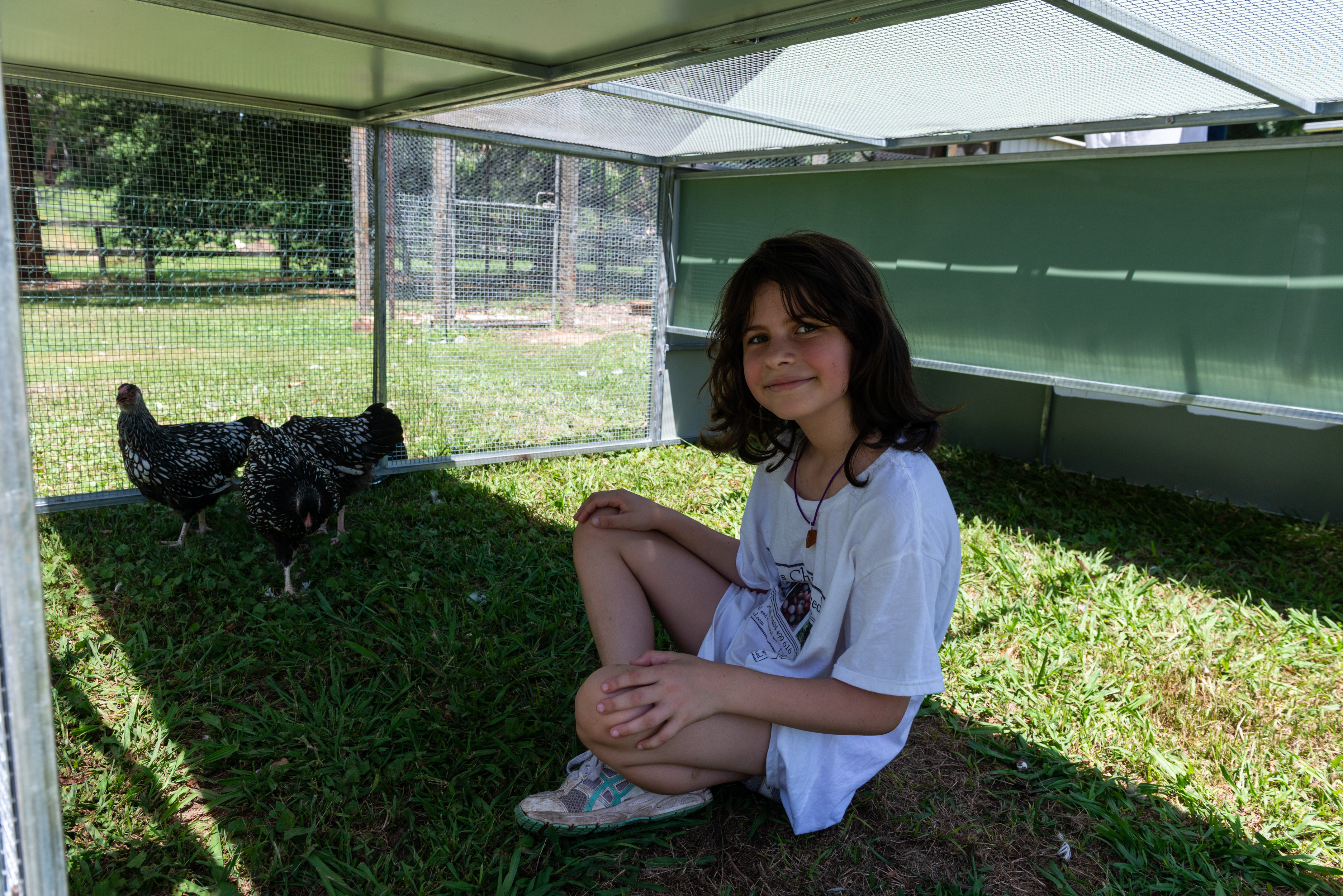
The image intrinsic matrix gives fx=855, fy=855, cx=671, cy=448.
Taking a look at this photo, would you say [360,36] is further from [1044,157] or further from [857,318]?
[1044,157]

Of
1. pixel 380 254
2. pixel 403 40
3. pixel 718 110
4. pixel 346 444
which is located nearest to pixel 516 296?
pixel 380 254

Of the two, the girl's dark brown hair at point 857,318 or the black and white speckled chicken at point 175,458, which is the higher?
the girl's dark brown hair at point 857,318

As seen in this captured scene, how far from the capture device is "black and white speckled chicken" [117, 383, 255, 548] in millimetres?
3918

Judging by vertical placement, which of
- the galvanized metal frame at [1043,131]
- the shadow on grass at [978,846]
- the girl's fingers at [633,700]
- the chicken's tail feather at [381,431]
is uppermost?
the galvanized metal frame at [1043,131]

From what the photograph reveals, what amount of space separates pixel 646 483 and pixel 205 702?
2.92 m

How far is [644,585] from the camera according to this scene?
2.46 m

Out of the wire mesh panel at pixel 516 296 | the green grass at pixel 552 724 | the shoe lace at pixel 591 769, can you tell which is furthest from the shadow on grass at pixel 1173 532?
the shoe lace at pixel 591 769

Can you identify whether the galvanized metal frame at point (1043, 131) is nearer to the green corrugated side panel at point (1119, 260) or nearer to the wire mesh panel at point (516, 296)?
the green corrugated side panel at point (1119, 260)

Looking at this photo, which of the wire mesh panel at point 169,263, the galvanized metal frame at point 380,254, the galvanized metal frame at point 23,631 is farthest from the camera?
the galvanized metal frame at point 380,254

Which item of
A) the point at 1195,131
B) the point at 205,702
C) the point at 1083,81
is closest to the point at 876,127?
the point at 1083,81

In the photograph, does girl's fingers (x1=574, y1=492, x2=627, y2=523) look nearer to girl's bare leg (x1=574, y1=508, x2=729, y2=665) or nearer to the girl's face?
girl's bare leg (x1=574, y1=508, x2=729, y2=665)

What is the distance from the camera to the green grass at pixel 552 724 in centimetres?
219

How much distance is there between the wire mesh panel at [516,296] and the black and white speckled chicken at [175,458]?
1.20 metres

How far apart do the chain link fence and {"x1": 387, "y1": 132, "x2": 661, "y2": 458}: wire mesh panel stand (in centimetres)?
1
